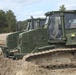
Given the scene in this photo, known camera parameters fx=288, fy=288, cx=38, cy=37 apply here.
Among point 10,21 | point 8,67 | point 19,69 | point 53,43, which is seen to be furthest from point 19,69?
point 10,21

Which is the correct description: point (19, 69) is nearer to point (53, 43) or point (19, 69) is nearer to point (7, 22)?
point (53, 43)

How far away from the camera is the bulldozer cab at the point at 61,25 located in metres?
12.2

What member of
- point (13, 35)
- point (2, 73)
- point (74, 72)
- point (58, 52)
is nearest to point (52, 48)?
point (58, 52)

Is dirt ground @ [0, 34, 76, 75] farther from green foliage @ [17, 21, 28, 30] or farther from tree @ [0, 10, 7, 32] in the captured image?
tree @ [0, 10, 7, 32]

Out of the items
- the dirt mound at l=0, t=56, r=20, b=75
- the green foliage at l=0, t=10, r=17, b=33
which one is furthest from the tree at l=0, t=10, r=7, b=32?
the dirt mound at l=0, t=56, r=20, b=75

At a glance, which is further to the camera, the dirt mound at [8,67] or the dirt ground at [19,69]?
the dirt mound at [8,67]

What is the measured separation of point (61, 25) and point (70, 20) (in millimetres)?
437

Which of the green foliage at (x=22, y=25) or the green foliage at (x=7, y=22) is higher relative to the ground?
the green foliage at (x=22, y=25)

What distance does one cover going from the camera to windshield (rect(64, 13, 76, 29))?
12203 millimetres

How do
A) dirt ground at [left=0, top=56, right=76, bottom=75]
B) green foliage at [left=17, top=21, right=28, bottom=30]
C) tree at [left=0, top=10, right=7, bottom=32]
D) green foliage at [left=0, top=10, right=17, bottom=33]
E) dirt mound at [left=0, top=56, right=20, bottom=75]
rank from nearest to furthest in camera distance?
dirt ground at [left=0, top=56, right=76, bottom=75], dirt mound at [left=0, top=56, right=20, bottom=75], green foliage at [left=17, top=21, right=28, bottom=30], green foliage at [left=0, top=10, right=17, bottom=33], tree at [left=0, top=10, right=7, bottom=32]

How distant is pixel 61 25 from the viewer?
1227 centimetres

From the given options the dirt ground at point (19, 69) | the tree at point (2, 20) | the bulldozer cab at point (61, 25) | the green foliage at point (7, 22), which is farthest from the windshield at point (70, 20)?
the tree at point (2, 20)

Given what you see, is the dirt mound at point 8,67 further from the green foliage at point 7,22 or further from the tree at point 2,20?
the tree at point 2,20

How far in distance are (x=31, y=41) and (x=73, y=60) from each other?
93.7 inches
